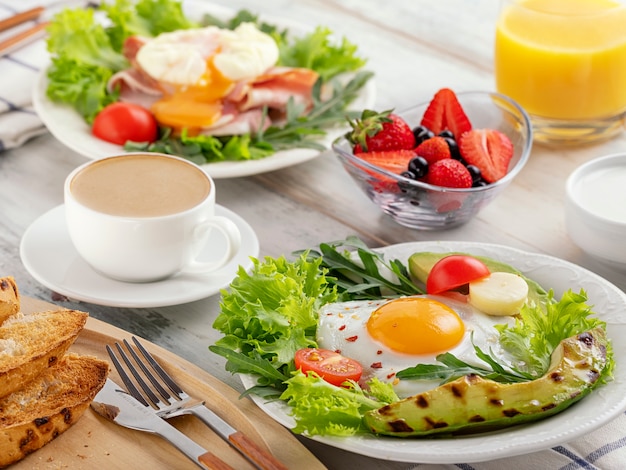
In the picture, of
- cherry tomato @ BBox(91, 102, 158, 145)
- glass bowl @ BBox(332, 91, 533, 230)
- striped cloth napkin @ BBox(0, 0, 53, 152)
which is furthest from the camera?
striped cloth napkin @ BBox(0, 0, 53, 152)

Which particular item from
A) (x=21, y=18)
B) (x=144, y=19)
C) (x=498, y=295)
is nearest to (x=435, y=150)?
(x=498, y=295)

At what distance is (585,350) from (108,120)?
5.53 ft

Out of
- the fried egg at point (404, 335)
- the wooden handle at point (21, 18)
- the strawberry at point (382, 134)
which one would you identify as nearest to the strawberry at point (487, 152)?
the strawberry at point (382, 134)

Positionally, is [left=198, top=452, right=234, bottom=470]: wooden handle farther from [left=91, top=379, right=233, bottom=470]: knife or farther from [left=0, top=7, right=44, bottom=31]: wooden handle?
[left=0, top=7, right=44, bottom=31]: wooden handle

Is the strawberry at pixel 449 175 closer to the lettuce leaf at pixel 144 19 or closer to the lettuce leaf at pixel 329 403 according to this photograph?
the lettuce leaf at pixel 329 403

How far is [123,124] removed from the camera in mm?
2656

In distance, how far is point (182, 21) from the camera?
3.28 m

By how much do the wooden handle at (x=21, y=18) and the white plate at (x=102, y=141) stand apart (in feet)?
1.64

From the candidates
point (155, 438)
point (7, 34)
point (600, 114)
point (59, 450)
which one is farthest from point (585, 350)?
point (7, 34)

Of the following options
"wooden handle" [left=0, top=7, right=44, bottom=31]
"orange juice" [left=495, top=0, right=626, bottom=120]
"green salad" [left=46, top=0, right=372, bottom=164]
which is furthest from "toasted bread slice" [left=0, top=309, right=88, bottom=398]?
"wooden handle" [left=0, top=7, right=44, bottom=31]

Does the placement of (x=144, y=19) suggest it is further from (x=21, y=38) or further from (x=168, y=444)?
(x=168, y=444)

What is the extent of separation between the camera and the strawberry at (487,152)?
92.7 inches

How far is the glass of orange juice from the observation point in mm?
2709

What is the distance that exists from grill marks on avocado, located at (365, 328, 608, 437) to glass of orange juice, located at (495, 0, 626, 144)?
4.84ft
